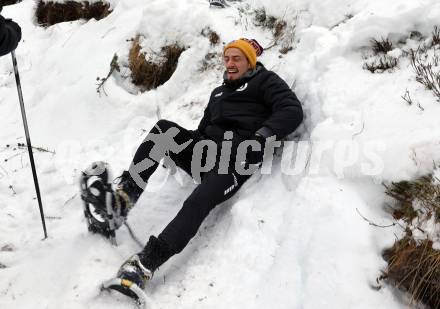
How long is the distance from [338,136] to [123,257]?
6.86 feet

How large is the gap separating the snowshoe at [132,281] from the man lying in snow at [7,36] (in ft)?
6.27

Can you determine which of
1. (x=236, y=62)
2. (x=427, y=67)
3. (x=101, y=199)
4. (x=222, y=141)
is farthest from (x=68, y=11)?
(x=427, y=67)

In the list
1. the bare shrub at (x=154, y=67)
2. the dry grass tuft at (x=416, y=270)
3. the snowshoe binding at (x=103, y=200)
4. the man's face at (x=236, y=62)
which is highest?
the dry grass tuft at (x=416, y=270)

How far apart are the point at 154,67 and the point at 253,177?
2.91 metres

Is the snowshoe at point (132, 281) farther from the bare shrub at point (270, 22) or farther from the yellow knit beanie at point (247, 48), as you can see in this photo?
the bare shrub at point (270, 22)

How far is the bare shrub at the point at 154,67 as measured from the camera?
6262mm

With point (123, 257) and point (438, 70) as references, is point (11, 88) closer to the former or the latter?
point (123, 257)

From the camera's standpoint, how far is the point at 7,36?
3443 millimetres

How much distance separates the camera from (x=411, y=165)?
3.04m

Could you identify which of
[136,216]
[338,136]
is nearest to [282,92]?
[338,136]

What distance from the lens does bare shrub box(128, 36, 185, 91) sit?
626cm

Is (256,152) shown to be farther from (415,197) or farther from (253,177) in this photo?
(415,197)

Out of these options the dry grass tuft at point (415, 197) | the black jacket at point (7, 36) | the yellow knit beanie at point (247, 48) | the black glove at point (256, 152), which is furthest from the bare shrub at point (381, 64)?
the black jacket at point (7, 36)

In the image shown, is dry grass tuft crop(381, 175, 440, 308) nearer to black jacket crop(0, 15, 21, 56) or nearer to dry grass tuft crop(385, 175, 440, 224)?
dry grass tuft crop(385, 175, 440, 224)
